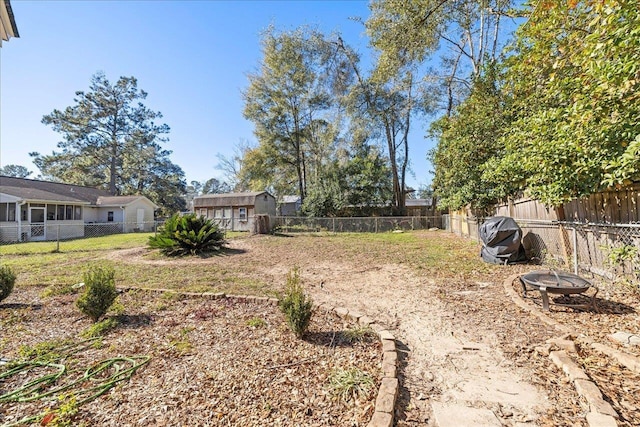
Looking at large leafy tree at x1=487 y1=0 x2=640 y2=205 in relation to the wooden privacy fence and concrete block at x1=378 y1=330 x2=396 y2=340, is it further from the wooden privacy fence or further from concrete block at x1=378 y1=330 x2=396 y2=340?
concrete block at x1=378 y1=330 x2=396 y2=340

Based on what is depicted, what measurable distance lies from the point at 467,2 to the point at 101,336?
13.5 m

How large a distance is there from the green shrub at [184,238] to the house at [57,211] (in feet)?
17.2

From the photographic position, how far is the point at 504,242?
6516 millimetres

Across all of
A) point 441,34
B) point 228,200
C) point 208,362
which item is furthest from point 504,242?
point 228,200

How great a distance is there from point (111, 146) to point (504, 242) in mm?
33319

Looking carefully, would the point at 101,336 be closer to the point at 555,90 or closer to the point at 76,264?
the point at 76,264

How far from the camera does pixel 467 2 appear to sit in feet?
32.2

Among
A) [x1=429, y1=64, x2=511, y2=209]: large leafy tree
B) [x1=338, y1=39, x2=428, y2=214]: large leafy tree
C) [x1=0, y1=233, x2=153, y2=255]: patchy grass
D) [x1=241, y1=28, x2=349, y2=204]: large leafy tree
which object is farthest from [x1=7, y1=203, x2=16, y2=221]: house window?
[x1=429, y1=64, x2=511, y2=209]: large leafy tree

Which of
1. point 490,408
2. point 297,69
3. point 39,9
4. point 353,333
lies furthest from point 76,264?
point 297,69

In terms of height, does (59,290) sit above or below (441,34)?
below

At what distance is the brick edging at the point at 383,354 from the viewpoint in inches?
71.0

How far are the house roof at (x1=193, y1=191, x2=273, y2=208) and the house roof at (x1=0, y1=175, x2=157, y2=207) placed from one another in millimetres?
4983

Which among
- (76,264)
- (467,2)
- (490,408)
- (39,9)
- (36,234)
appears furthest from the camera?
(36,234)

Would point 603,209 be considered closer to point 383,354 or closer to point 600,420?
point 600,420
